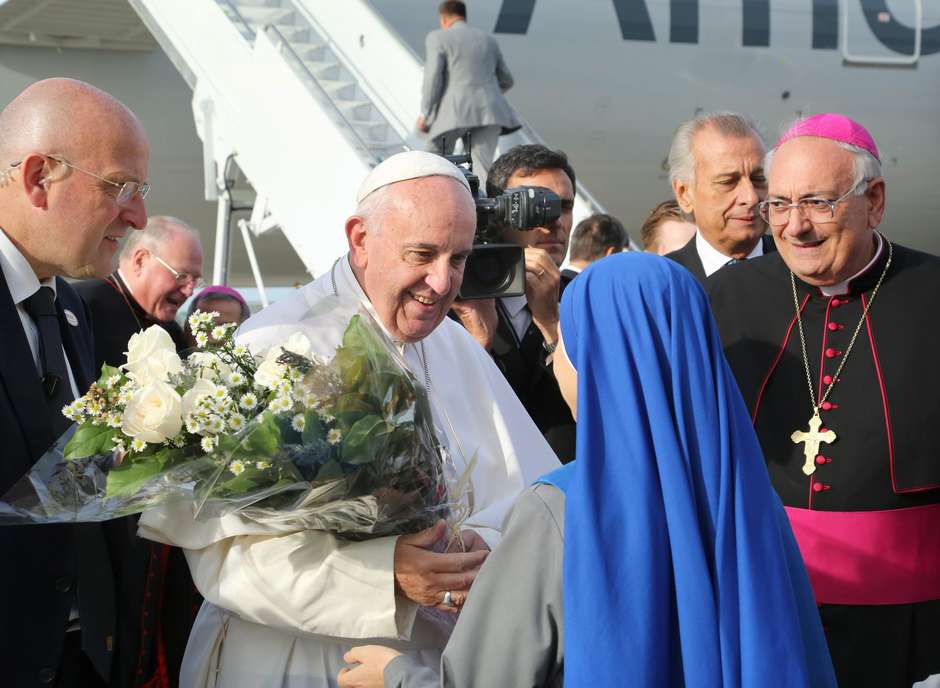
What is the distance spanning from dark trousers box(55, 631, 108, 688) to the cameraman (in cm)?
163

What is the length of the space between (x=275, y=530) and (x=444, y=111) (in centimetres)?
737

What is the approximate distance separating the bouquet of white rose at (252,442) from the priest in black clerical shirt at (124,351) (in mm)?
180

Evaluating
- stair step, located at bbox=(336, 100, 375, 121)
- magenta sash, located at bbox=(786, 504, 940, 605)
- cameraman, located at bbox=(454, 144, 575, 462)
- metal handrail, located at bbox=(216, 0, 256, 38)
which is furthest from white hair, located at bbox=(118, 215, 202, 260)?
metal handrail, located at bbox=(216, 0, 256, 38)

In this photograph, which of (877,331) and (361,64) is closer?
(877,331)

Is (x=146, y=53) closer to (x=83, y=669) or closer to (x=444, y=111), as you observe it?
(x=444, y=111)

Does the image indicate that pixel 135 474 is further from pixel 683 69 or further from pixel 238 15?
pixel 683 69

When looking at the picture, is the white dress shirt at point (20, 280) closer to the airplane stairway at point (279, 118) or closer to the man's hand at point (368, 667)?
the man's hand at point (368, 667)

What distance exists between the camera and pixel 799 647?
177 cm

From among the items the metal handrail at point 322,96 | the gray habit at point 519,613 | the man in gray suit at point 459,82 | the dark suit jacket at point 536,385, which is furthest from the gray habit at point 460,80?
the gray habit at point 519,613

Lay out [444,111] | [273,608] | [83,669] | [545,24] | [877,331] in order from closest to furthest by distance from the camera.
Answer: [273,608] < [83,669] < [877,331] < [444,111] < [545,24]

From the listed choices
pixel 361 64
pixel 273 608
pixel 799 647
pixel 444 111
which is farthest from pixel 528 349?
pixel 361 64

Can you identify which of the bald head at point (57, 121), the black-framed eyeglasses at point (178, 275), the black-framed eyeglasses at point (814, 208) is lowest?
the black-framed eyeglasses at point (814, 208)

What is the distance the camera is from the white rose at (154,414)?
1924 mm

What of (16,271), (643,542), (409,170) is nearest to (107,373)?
(16,271)
